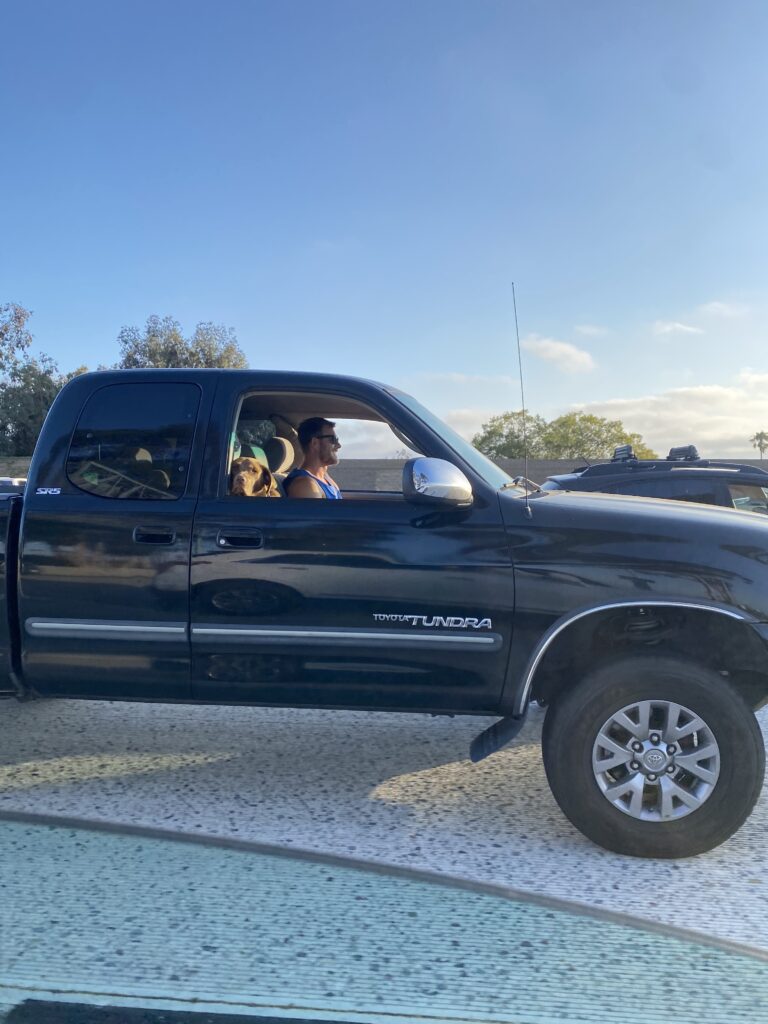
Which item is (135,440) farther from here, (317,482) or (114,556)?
(317,482)

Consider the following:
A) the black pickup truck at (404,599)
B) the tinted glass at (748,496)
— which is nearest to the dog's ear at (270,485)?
the black pickup truck at (404,599)

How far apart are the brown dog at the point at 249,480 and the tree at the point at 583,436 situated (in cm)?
6343

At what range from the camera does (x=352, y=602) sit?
358 cm

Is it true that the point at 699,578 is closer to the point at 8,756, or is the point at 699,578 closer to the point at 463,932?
the point at 463,932

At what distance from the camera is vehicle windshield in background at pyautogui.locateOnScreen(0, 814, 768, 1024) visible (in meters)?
2.47

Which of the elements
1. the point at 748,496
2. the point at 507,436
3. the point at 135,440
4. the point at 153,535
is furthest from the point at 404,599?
the point at 507,436

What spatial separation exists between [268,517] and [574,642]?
4.65ft

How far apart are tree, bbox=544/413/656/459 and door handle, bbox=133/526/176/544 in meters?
64.0

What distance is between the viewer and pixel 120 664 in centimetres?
376

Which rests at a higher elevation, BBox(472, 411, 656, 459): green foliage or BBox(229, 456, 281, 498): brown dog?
BBox(472, 411, 656, 459): green foliage

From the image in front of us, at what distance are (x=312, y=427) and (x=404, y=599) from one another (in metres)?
1.49

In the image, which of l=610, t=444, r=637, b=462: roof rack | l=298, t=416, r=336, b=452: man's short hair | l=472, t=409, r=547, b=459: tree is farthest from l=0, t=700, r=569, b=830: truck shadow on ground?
l=472, t=409, r=547, b=459: tree

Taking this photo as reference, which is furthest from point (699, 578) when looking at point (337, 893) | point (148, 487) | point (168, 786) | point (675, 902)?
point (168, 786)

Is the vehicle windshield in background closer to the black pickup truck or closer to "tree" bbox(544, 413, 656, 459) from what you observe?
the black pickup truck
